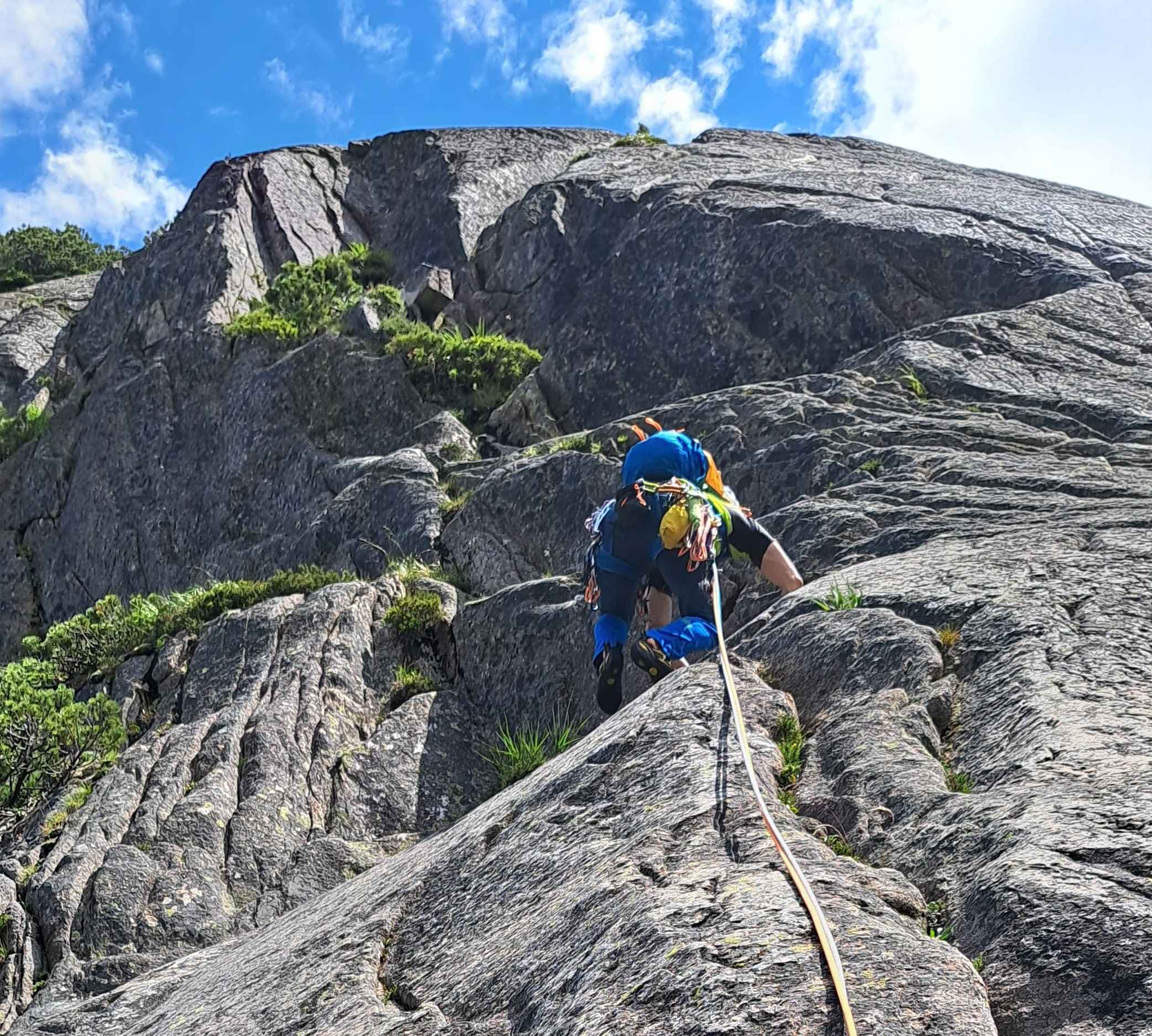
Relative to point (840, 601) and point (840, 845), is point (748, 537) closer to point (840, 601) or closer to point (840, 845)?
point (840, 601)

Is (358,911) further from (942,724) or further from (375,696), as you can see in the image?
(375,696)

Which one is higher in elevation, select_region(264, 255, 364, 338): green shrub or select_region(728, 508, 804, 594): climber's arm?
select_region(264, 255, 364, 338): green shrub

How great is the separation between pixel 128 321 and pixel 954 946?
23.4 metres

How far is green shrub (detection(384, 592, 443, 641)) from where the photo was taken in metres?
12.5

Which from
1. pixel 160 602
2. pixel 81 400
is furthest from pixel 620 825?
pixel 81 400

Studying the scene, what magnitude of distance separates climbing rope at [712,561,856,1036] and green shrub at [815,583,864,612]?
1.69 meters

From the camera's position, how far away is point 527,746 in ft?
34.4

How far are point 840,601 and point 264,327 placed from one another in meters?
15.2

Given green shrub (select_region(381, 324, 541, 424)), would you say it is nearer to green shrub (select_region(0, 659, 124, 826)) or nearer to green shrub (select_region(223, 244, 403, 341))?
green shrub (select_region(223, 244, 403, 341))

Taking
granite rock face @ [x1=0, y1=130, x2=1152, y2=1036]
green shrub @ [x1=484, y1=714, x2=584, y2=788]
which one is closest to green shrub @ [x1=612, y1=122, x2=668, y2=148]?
granite rock face @ [x1=0, y1=130, x2=1152, y2=1036]

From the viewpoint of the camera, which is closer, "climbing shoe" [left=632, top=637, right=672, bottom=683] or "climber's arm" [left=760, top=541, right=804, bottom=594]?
"climbing shoe" [left=632, top=637, right=672, bottom=683]

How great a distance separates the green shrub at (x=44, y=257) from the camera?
122ft

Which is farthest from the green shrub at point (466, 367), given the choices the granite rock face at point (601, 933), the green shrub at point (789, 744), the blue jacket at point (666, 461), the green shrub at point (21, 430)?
the green shrub at point (789, 744)

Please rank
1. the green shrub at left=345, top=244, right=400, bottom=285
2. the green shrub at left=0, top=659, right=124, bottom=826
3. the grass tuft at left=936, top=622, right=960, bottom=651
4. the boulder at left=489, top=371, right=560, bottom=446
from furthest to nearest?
the green shrub at left=345, top=244, right=400, bottom=285 < the boulder at left=489, top=371, right=560, bottom=446 < the green shrub at left=0, top=659, right=124, bottom=826 < the grass tuft at left=936, top=622, right=960, bottom=651
